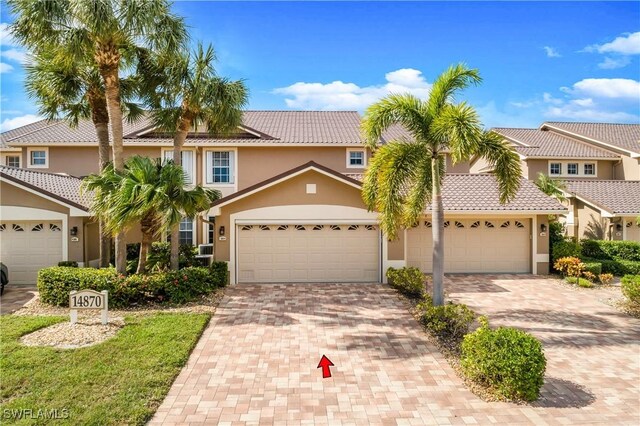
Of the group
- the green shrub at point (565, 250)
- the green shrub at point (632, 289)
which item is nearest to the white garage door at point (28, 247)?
the green shrub at point (632, 289)

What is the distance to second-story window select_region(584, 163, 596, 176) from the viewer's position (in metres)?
27.8

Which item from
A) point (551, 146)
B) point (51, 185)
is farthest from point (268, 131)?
point (551, 146)

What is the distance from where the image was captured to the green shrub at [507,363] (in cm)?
600

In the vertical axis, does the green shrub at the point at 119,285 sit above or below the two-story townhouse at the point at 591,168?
below

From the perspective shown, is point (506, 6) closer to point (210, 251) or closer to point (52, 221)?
point (210, 251)

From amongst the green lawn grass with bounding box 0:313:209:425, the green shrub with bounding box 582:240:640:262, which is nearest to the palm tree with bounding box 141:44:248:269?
the green lawn grass with bounding box 0:313:209:425

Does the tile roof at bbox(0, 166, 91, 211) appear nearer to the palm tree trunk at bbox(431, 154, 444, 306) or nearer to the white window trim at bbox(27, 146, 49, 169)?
the white window trim at bbox(27, 146, 49, 169)

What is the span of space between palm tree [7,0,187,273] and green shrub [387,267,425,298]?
8714 mm

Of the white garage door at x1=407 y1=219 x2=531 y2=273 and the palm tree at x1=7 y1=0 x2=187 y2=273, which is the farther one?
the white garage door at x1=407 y1=219 x2=531 y2=273

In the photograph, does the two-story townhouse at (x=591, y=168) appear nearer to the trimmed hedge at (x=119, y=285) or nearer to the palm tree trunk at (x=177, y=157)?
the palm tree trunk at (x=177, y=157)

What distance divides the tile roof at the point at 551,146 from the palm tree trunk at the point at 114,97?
24.3 metres

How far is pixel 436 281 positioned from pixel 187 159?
14.8 meters

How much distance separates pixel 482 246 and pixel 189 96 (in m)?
12.4

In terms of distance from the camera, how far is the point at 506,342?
6.34 meters
